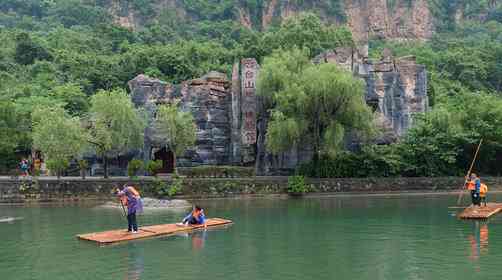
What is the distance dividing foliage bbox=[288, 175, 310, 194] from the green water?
30.8 ft

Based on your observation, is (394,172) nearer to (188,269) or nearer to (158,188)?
(158,188)

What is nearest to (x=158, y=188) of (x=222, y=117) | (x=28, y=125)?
(x=222, y=117)

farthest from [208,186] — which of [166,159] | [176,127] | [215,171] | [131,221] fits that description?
[131,221]

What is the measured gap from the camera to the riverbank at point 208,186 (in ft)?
124

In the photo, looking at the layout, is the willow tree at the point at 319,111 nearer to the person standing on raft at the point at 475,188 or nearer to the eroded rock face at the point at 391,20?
the person standing on raft at the point at 475,188

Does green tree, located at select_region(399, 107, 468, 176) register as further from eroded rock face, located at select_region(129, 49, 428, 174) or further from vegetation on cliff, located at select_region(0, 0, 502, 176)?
eroded rock face, located at select_region(129, 49, 428, 174)

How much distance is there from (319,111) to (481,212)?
16271 mm

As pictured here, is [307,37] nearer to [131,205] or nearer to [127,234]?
[131,205]

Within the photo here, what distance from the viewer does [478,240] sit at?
69.5 ft

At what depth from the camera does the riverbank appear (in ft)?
124

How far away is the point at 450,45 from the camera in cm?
9838

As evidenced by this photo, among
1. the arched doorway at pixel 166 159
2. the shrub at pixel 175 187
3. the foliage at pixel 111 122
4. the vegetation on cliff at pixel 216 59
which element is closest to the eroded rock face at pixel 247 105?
the arched doorway at pixel 166 159

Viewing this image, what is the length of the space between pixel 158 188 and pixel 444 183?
19.9 m

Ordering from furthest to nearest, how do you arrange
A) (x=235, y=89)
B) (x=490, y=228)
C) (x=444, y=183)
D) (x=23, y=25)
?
(x=23, y=25) → (x=235, y=89) → (x=444, y=183) → (x=490, y=228)
